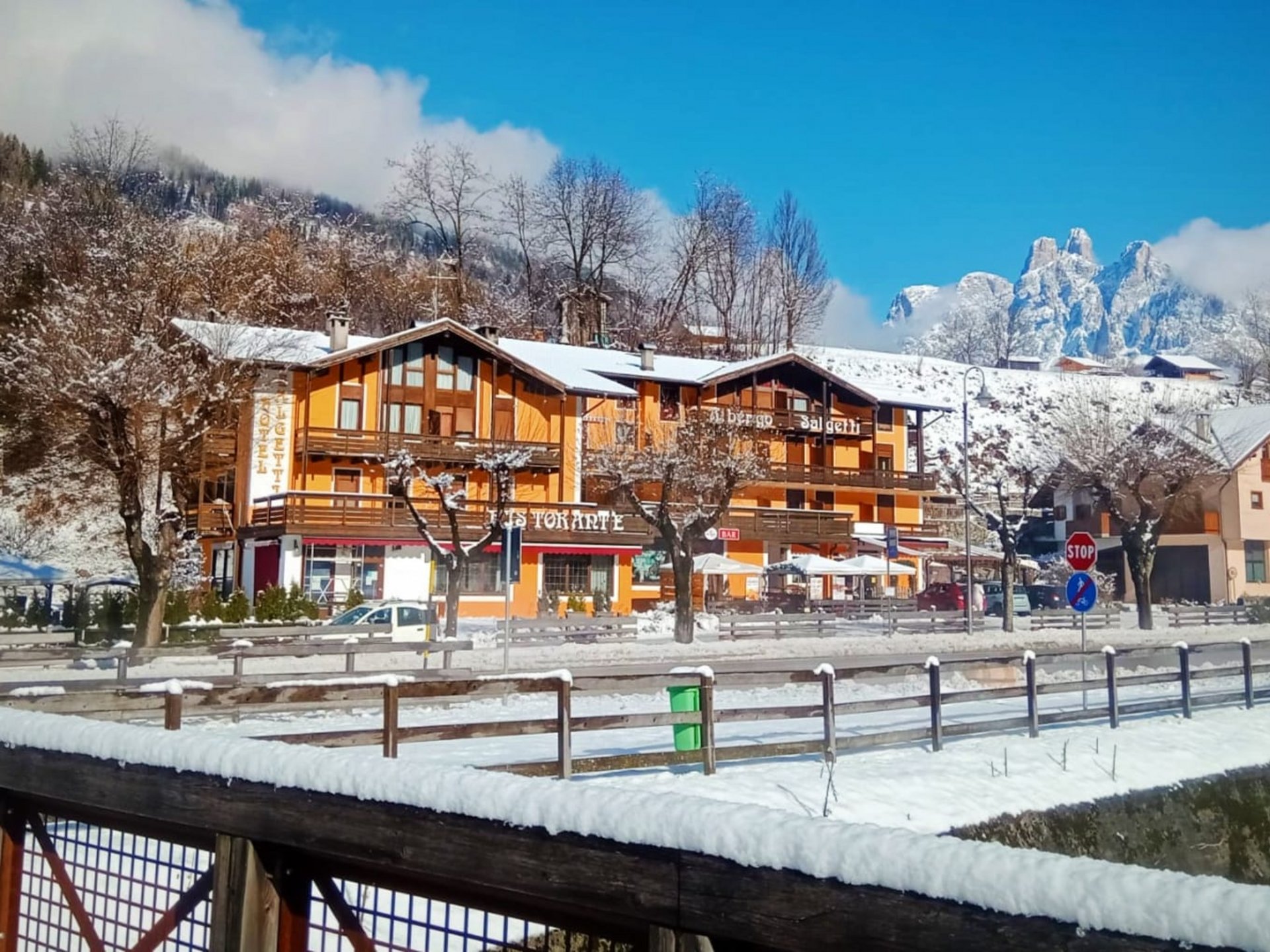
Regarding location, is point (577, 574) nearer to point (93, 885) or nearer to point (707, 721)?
point (707, 721)

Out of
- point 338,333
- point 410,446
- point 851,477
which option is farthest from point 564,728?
point 851,477

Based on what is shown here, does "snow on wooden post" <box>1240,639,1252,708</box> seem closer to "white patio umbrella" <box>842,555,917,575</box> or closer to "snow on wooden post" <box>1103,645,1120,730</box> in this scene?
"snow on wooden post" <box>1103,645,1120,730</box>

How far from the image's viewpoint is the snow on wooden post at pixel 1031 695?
15492mm

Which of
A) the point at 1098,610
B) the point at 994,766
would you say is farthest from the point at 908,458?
the point at 994,766

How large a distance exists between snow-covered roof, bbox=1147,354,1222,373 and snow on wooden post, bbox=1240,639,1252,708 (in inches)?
4236

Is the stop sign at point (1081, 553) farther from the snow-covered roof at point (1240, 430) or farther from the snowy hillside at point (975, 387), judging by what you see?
the snowy hillside at point (975, 387)

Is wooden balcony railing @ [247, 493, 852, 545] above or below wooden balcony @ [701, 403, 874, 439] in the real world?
below

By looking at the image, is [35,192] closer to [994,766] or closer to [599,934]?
[994,766]

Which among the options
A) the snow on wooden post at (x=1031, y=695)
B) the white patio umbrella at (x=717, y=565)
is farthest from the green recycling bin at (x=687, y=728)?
the white patio umbrella at (x=717, y=565)

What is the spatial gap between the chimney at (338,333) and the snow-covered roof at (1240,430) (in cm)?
4261

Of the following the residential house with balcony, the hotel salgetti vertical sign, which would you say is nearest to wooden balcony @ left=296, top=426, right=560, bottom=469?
the hotel salgetti vertical sign

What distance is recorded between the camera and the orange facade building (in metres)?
41.5

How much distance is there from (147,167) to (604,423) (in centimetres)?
2425

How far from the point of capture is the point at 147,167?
5256cm
